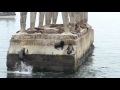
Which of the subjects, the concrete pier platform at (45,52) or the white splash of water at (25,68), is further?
the white splash of water at (25,68)

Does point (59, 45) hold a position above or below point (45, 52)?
above

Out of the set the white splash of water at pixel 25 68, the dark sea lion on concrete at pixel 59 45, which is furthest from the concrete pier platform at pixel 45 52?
the white splash of water at pixel 25 68

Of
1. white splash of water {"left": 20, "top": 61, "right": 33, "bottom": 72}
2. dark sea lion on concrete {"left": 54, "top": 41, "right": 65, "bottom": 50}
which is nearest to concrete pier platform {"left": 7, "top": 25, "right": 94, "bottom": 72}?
dark sea lion on concrete {"left": 54, "top": 41, "right": 65, "bottom": 50}

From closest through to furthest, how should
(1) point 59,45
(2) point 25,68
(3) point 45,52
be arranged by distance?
(1) point 59,45
(3) point 45,52
(2) point 25,68

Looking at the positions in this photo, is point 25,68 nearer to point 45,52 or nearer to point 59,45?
point 45,52

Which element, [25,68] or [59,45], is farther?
[25,68]

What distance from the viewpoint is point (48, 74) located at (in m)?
24.5

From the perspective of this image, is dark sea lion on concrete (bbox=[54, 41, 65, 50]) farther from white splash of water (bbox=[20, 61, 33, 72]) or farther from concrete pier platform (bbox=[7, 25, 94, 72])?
white splash of water (bbox=[20, 61, 33, 72])

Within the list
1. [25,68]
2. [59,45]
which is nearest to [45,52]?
[59,45]

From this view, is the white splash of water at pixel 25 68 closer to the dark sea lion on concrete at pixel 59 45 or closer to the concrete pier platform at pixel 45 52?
the concrete pier platform at pixel 45 52

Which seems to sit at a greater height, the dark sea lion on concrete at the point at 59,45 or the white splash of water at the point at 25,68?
the dark sea lion on concrete at the point at 59,45

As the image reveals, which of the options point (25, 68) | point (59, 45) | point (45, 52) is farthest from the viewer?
point (25, 68)
